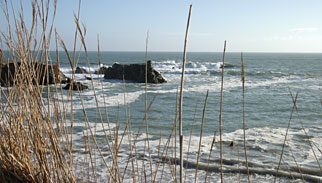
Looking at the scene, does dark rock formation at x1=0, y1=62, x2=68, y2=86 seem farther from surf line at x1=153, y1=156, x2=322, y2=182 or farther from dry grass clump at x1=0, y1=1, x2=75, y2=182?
surf line at x1=153, y1=156, x2=322, y2=182

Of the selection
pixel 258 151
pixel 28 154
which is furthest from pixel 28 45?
pixel 258 151

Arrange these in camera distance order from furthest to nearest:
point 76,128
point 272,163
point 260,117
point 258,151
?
1. point 260,117
2. point 76,128
3. point 258,151
4. point 272,163

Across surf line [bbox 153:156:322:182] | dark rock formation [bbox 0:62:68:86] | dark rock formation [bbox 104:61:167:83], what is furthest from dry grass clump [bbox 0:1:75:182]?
dark rock formation [bbox 104:61:167:83]

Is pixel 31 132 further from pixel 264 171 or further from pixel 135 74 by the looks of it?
pixel 135 74

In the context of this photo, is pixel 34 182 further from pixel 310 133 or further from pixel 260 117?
pixel 260 117

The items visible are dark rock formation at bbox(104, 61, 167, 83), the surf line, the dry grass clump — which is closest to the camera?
the dry grass clump

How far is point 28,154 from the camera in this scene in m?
1.47

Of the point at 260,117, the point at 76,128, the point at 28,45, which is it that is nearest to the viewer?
the point at 28,45

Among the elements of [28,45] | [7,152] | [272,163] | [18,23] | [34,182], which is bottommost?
[272,163]

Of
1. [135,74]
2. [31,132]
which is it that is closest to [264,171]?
[31,132]

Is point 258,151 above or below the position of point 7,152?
below

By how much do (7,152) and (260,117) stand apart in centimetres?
711

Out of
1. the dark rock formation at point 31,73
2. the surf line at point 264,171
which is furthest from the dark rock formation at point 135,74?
the dark rock formation at point 31,73

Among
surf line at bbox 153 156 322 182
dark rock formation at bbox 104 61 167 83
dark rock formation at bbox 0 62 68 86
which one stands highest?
dark rock formation at bbox 0 62 68 86
